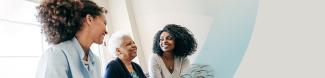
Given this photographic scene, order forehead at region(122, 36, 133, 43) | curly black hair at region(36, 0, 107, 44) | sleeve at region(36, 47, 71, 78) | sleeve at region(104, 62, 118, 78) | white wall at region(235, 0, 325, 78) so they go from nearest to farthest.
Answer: sleeve at region(36, 47, 71, 78) < curly black hair at region(36, 0, 107, 44) < white wall at region(235, 0, 325, 78) < sleeve at region(104, 62, 118, 78) < forehead at region(122, 36, 133, 43)

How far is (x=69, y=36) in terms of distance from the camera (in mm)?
1036

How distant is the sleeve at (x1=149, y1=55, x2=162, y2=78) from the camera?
1387 mm

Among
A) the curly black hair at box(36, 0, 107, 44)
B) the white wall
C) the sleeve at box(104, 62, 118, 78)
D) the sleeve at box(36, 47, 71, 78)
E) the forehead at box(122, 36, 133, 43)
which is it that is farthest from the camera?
the forehead at box(122, 36, 133, 43)

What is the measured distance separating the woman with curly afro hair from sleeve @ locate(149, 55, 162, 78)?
1.09 feet

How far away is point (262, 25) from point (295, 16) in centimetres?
12

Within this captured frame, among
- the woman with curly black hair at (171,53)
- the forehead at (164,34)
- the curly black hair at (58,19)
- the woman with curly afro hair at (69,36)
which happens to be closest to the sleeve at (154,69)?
the woman with curly black hair at (171,53)

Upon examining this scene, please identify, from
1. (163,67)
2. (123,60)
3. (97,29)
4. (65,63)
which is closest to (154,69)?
(163,67)

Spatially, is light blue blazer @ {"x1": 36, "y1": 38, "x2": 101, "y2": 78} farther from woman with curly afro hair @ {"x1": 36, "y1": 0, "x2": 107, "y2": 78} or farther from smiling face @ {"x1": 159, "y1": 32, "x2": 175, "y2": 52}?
smiling face @ {"x1": 159, "y1": 32, "x2": 175, "y2": 52}

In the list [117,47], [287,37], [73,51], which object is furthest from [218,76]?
[73,51]

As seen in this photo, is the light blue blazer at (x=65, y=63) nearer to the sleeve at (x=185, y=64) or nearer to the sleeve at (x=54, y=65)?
the sleeve at (x=54, y=65)

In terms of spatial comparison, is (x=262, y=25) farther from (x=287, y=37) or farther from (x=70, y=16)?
(x=70, y=16)

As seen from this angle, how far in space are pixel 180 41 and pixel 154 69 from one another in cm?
17

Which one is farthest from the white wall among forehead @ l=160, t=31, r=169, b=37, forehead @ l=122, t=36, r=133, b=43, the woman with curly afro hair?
the woman with curly afro hair

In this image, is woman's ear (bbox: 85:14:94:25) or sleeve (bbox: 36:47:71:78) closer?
sleeve (bbox: 36:47:71:78)
